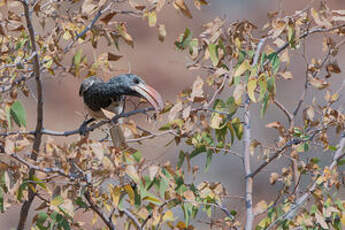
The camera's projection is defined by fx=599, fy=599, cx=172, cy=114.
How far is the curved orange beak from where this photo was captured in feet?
7.07

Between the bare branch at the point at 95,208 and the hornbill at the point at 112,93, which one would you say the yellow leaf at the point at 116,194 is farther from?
the hornbill at the point at 112,93

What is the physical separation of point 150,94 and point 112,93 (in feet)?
1.32

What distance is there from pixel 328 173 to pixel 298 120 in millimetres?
3474

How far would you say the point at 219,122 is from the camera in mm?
1798

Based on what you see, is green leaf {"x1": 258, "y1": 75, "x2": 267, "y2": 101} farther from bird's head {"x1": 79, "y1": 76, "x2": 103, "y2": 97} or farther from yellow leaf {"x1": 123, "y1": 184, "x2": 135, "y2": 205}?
bird's head {"x1": 79, "y1": 76, "x2": 103, "y2": 97}

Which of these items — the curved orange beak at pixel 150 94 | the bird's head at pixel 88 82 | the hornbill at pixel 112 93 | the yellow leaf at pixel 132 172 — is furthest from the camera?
the bird's head at pixel 88 82

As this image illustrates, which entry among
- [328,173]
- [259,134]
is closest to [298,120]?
[259,134]

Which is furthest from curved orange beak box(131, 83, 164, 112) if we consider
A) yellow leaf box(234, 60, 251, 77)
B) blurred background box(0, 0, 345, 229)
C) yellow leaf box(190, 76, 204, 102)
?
blurred background box(0, 0, 345, 229)

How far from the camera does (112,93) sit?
8.80ft

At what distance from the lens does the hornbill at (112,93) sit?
8.27 feet

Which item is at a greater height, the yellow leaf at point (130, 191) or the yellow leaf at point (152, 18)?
the yellow leaf at point (152, 18)

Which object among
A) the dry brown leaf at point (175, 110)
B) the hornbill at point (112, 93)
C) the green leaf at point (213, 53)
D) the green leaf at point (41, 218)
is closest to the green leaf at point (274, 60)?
the green leaf at point (213, 53)

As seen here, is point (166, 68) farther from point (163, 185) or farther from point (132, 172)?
point (132, 172)

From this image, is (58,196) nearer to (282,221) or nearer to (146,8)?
(146,8)
